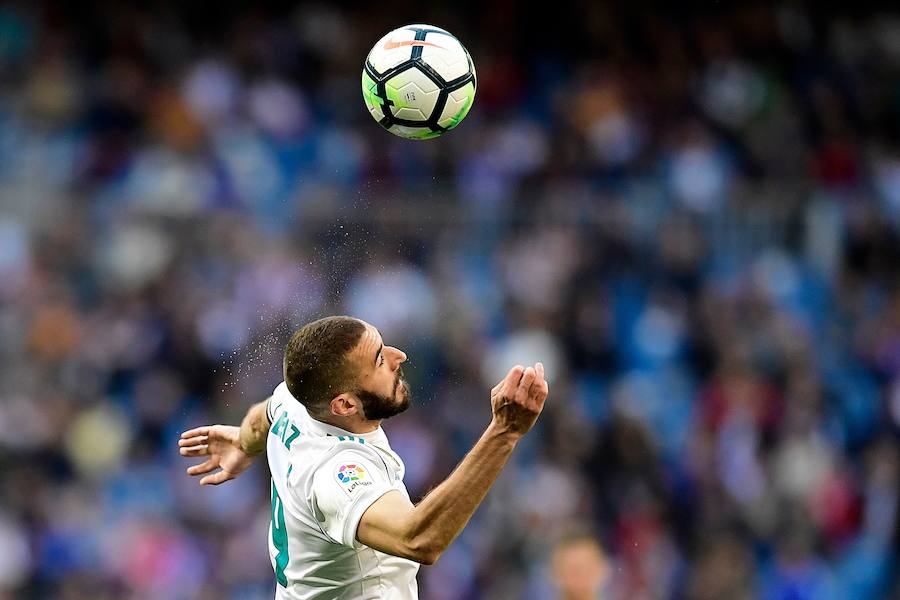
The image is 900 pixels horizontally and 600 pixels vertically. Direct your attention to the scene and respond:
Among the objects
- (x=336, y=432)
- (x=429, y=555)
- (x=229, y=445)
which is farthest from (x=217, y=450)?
(x=429, y=555)

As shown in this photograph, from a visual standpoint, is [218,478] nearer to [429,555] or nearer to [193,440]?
[193,440]

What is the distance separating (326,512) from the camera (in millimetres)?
4578

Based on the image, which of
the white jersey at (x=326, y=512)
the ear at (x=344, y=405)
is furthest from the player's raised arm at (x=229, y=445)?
the ear at (x=344, y=405)

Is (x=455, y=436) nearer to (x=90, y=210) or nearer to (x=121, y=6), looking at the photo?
(x=90, y=210)

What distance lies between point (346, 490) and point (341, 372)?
1.67 feet

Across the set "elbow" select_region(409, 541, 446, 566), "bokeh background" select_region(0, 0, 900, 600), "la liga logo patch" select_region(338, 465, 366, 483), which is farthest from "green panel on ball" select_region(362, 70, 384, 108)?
"bokeh background" select_region(0, 0, 900, 600)

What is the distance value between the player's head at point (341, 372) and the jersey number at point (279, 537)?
15.4 inches

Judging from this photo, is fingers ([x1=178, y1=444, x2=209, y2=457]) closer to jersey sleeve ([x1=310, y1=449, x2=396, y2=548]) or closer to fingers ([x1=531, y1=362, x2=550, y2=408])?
jersey sleeve ([x1=310, y1=449, x2=396, y2=548])

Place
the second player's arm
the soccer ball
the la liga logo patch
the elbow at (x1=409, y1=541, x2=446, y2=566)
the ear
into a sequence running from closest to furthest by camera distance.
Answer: the elbow at (x1=409, y1=541, x2=446, y2=566), the la liga logo patch, the ear, the second player's arm, the soccer ball

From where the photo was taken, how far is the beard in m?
4.90

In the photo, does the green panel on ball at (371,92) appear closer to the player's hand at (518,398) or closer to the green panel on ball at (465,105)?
the green panel on ball at (465,105)

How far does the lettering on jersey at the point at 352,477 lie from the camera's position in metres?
4.55

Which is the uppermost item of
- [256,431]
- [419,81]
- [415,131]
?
[419,81]

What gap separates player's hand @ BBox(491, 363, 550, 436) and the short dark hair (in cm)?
83
